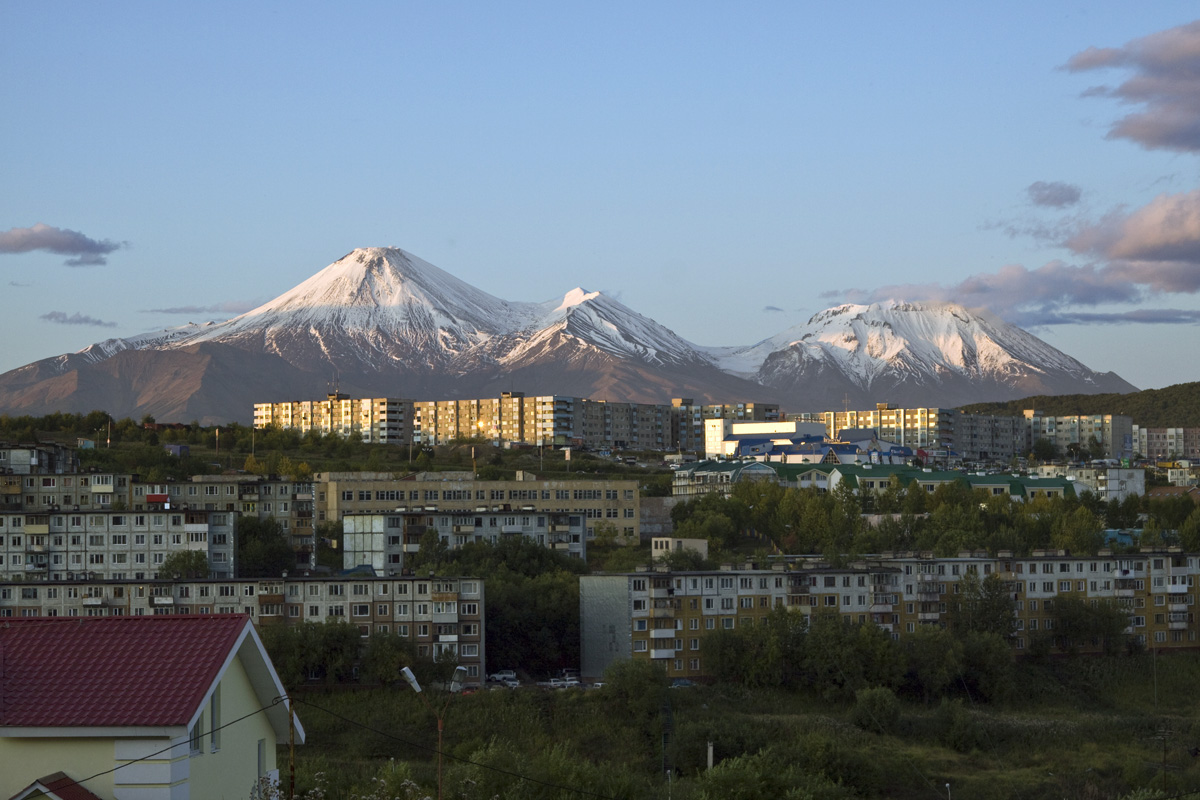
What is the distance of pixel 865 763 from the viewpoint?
33125mm

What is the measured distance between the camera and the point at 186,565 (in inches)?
1976

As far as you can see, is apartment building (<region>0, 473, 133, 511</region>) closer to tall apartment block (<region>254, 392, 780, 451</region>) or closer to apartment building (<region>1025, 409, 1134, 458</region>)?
tall apartment block (<region>254, 392, 780, 451</region>)

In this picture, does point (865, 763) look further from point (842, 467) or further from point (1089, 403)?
point (1089, 403)

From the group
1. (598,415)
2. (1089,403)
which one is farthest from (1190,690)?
(1089,403)

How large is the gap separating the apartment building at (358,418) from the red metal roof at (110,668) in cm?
12317

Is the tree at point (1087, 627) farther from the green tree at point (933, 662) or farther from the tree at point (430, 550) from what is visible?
the tree at point (430, 550)

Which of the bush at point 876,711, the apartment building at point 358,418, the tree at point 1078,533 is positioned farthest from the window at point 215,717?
the apartment building at point 358,418

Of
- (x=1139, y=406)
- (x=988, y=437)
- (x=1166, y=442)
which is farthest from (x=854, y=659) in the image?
(x=1139, y=406)

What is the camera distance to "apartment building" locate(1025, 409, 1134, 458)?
14400cm

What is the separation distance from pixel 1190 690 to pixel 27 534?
1432 inches

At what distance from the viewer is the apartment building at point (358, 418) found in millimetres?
134625

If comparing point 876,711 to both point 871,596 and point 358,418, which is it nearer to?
point 871,596

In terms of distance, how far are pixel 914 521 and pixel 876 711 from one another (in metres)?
26.4

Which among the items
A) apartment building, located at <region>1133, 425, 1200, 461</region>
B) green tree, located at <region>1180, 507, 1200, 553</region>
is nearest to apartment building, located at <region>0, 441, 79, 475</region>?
green tree, located at <region>1180, 507, 1200, 553</region>
